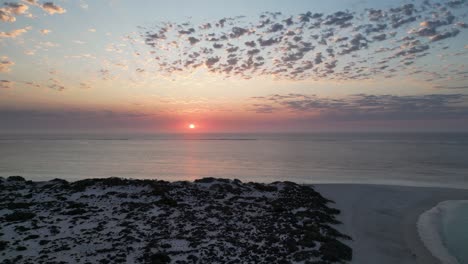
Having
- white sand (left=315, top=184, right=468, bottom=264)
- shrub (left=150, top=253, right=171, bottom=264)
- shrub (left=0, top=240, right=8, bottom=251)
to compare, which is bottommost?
white sand (left=315, top=184, right=468, bottom=264)

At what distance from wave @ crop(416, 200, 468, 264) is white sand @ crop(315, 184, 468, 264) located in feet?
1.35

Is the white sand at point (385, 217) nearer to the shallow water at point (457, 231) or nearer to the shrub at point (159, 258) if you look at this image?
the shallow water at point (457, 231)

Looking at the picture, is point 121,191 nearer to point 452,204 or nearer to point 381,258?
point 381,258

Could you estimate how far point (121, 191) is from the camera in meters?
27.6

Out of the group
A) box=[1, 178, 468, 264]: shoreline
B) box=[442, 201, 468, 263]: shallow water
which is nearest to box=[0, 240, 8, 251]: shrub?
box=[1, 178, 468, 264]: shoreline

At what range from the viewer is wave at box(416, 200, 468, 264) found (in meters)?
Answer: 18.2

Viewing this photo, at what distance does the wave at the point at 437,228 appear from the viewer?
18209 mm

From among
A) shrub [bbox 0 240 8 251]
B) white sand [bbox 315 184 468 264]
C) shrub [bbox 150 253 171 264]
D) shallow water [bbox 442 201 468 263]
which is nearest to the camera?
shrub [bbox 150 253 171 264]

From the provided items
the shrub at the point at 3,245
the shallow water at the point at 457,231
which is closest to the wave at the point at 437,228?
the shallow water at the point at 457,231

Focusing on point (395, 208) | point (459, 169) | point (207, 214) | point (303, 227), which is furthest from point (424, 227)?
point (459, 169)

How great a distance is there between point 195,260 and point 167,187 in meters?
14.9

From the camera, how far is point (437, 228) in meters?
23.3

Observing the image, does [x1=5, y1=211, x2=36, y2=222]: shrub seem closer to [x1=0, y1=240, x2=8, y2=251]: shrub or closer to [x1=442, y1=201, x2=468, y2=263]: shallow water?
[x1=0, y1=240, x2=8, y2=251]: shrub

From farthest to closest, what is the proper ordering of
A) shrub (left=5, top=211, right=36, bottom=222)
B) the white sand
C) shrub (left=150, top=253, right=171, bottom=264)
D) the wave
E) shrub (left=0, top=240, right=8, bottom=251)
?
shrub (left=5, top=211, right=36, bottom=222)
the wave
the white sand
shrub (left=0, top=240, right=8, bottom=251)
shrub (left=150, top=253, right=171, bottom=264)
